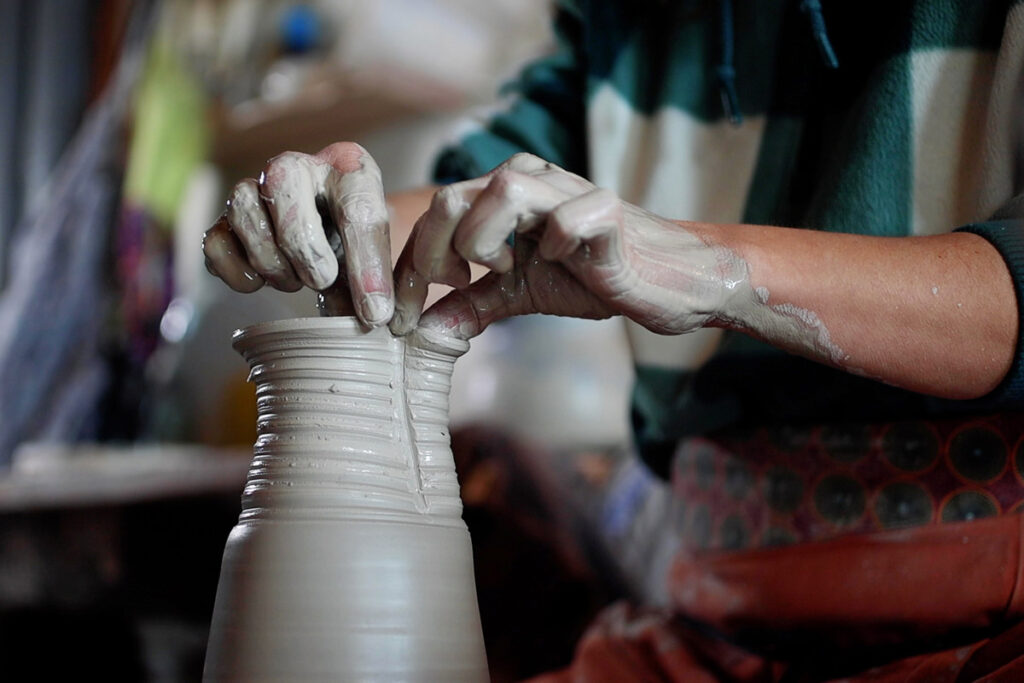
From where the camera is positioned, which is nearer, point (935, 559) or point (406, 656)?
point (406, 656)

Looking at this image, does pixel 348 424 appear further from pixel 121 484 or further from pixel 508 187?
pixel 121 484

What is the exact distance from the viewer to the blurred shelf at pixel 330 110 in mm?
2533

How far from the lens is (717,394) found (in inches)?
40.9

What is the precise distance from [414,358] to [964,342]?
1.47 ft

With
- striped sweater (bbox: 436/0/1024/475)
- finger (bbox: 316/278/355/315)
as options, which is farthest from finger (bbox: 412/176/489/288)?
striped sweater (bbox: 436/0/1024/475)

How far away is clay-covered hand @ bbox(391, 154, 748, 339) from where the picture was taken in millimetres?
616

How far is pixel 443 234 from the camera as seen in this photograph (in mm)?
662

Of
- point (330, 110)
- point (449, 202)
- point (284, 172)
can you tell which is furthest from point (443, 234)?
point (330, 110)

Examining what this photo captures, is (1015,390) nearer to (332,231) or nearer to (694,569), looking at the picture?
(694,569)

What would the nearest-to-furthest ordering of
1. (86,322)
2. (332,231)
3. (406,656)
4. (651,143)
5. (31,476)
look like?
(406,656), (332,231), (651,143), (31,476), (86,322)

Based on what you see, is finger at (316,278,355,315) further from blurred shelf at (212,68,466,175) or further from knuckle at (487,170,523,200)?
blurred shelf at (212,68,466,175)

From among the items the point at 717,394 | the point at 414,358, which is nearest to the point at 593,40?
the point at 717,394

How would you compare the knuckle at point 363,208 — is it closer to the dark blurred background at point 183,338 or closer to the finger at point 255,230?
the finger at point 255,230

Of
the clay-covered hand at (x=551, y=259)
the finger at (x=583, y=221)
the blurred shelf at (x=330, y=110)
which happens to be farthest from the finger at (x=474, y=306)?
the blurred shelf at (x=330, y=110)
